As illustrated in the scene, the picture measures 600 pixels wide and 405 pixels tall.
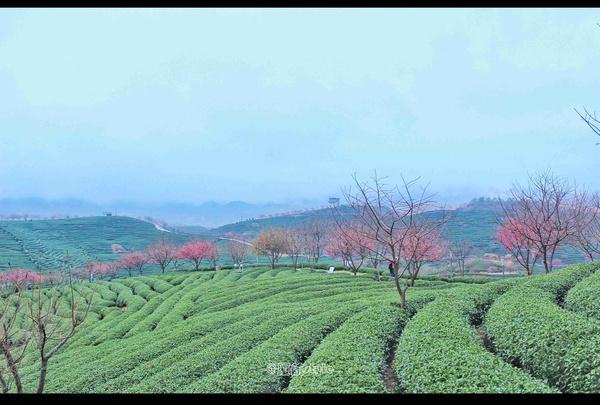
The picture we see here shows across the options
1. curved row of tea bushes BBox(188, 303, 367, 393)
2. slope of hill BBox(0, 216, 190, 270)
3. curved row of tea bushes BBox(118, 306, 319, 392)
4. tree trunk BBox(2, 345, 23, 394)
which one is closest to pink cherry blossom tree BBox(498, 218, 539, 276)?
curved row of tea bushes BBox(118, 306, 319, 392)

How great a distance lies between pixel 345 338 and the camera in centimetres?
1062

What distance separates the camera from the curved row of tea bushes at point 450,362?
6864 mm

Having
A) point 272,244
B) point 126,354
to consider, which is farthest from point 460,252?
point 126,354

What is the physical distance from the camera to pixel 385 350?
10422 mm

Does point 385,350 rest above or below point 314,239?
below

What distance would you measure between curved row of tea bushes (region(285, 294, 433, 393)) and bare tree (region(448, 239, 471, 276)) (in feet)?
102

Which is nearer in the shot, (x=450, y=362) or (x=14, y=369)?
(x=450, y=362)

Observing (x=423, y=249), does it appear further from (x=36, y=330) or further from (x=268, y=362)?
(x=36, y=330)

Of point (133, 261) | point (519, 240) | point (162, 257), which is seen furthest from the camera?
point (133, 261)

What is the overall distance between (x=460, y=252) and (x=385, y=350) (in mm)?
36213

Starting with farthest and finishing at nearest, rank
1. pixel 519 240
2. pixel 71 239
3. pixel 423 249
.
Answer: pixel 71 239 → pixel 519 240 → pixel 423 249

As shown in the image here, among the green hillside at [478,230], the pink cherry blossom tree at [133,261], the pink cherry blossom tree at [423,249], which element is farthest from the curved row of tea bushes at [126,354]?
the pink cherry blossom tree at [133,261]

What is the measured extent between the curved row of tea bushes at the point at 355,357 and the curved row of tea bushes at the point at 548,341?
2754mm

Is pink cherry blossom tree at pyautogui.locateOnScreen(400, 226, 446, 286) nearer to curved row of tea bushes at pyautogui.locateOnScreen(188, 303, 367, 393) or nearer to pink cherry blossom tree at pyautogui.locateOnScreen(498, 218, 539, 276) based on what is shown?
pink cherry blossom tree at pyautogui.locateOnScreen(498, 218, 539, 276)
